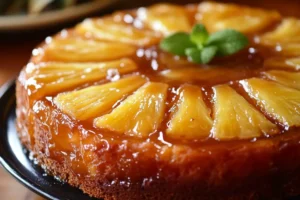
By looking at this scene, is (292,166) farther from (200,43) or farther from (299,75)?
(200,43)

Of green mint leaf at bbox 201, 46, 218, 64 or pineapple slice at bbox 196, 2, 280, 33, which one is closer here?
green mint leaf at bbox 201, 46, 218, 64

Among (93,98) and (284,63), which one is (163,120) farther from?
(284,63)

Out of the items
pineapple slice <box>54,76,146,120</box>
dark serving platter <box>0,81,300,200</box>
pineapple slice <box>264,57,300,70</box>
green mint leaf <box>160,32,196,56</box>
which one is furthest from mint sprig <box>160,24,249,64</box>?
dark serving platter <box>0,81,300,200</box>

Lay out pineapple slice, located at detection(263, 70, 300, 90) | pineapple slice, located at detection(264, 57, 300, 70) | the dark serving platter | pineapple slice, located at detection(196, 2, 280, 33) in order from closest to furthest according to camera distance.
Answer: the dark serving platter < pineapple slice, located at detection(263, 70, 300, 90) < pineapple slice, located at detection(264, 57, 300, 70) < pineapple slice, located at detection(196, 2, 280, 33)

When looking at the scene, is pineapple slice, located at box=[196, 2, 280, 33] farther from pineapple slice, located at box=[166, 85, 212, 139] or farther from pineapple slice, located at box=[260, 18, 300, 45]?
pineapple slice, located at box=[166, 85, 212, 139]

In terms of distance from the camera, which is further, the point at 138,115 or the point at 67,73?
the point at 67,73

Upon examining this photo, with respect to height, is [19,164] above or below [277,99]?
below

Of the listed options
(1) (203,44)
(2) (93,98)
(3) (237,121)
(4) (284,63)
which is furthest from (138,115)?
(4) (284,63)
